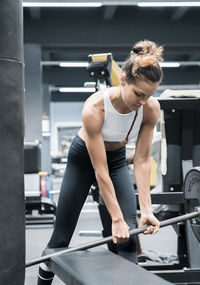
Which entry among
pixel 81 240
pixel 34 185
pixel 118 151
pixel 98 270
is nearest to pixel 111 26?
pixel 34 185

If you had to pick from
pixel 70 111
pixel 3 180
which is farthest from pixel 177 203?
pixel 70 111

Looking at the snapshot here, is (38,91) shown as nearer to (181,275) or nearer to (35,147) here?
(35,147)

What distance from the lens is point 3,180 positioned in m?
1.48

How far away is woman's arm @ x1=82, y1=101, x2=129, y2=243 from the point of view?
6.59ft

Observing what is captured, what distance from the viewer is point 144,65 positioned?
6.19 feet

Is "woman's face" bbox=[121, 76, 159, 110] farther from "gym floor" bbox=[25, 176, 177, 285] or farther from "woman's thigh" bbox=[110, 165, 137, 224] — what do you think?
"gym floor" bbox=[25, 176, 177, 285]

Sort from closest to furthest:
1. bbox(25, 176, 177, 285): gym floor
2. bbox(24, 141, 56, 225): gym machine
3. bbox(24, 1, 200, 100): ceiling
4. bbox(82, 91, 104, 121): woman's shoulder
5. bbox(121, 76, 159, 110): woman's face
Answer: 1. bbox(121, 76, 159, 110): woman's face
2. bbox(82, 91, 104, 121): woman's shoulder
3. bbox(25, 176, 177, 285): gym floor
4. bbox(24, 141, 56, 225): gym machine
5. bbox(24, 1, 200, 100): ceiling

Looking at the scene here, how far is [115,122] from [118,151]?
0.87ft

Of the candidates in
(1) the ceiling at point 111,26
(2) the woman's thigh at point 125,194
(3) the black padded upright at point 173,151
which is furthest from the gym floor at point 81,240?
(1) the ceiling at point 111,26

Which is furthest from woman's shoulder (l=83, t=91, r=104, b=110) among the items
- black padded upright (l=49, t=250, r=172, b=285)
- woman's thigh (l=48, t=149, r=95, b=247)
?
black padded upright (l=49, t=250, r=172, b=285)

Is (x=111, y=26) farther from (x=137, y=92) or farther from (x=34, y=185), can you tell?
(x=137, y=92)

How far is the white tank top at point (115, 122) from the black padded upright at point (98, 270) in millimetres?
524

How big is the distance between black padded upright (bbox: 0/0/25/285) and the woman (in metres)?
0.53

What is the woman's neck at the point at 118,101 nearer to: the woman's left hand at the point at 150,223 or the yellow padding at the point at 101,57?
the woman's left hand at the point at 150,223
